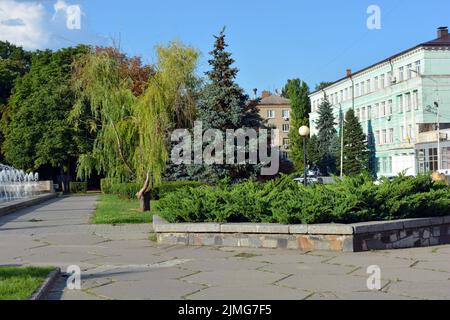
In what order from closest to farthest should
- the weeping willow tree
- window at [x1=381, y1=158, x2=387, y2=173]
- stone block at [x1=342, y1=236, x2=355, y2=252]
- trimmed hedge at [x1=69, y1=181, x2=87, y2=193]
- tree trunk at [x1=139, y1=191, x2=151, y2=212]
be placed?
stone block at [x1=342, y1=236, x2=355, y2=252] < the weeping willow tree < tree trunk at [x1=139, y1=191, x2=151, y2=212] < trimmed hedge at [x1=69, y1=181, x2=87, y2=193] < window at [x1=381, y1=158, x2=387, y2=173]

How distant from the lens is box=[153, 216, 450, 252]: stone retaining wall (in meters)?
9.42

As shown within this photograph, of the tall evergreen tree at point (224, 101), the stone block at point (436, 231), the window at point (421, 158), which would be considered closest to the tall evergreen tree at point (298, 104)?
the window at point (421, 158)

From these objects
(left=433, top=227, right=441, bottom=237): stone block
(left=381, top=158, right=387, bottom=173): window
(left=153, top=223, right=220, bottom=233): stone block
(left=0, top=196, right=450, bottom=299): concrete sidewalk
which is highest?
(left=381, top=158, right=387, bottom=173): window

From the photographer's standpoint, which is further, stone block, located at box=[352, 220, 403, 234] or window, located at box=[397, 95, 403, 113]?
window, located at box=[397, 95, 403, 113]

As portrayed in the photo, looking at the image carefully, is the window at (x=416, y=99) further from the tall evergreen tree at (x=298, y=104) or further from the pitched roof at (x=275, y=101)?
the pitched roof at (x=275, y=101)

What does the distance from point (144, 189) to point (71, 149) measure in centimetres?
2834

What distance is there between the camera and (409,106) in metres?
62.8

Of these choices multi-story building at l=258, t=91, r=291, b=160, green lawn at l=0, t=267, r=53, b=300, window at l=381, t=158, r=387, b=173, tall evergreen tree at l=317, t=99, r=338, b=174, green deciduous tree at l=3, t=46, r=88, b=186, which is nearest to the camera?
green lawn at l=0, t=267, r=53, b=300

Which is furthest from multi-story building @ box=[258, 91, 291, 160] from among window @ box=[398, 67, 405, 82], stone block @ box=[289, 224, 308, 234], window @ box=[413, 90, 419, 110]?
stone block @ box=[289, 224, 308, 234]

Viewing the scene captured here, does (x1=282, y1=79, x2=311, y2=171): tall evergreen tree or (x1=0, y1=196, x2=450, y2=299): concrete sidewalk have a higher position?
(x1=282, y1=79, x2=311, y2=171): tall evergreen tree

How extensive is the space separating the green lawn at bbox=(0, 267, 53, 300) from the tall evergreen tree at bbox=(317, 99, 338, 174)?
6915cm

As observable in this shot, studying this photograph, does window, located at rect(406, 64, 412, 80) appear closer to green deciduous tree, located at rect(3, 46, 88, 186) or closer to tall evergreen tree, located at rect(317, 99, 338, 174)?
tall evergreen tree, located at rect(317, 99, 338, 174)

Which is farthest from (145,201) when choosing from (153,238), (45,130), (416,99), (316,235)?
(416,99)
